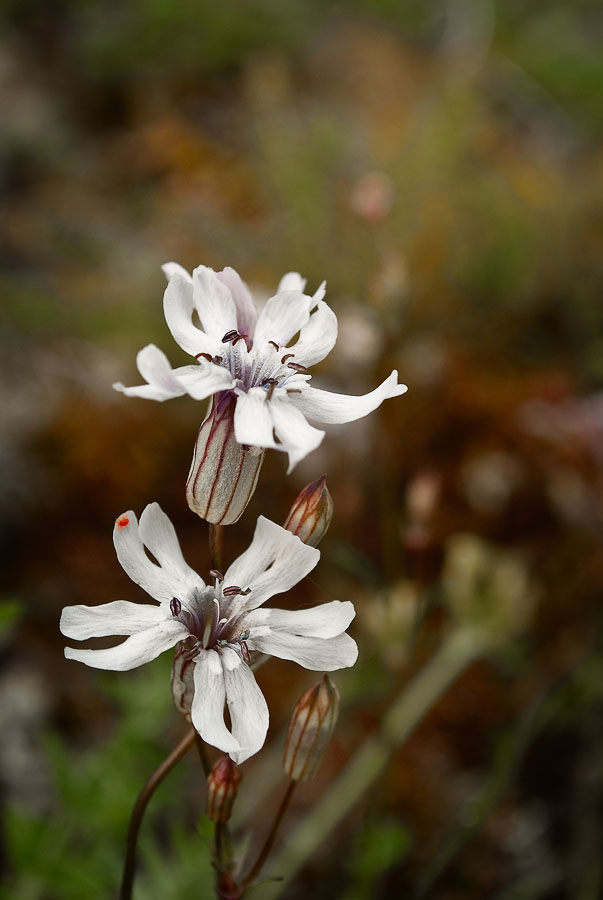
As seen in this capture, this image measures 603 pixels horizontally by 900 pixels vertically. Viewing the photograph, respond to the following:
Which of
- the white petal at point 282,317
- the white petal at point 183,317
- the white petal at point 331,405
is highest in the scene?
the white petal at point 282,317

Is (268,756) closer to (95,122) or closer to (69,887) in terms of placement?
(69,887)

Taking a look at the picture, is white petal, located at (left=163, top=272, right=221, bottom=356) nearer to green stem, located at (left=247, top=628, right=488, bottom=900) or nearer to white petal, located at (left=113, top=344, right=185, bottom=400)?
white petal, located at (left=113, top=344, right=185, bottom=400)

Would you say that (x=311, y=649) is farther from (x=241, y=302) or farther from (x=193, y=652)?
(x=241, y=302)

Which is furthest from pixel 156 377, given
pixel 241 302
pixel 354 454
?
pixel 354 454

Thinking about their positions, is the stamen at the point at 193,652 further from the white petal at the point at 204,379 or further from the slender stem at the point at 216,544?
the white petal at the point at 204,379

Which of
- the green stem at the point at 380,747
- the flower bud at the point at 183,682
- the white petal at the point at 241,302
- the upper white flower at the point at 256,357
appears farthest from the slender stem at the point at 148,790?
the green stem at the point at 380,747

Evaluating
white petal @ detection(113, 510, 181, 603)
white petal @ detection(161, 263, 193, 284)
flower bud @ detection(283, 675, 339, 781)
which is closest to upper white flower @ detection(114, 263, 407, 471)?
white petal @ detection(161, 263, 193, 284)
